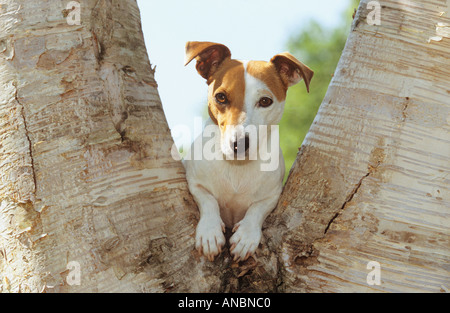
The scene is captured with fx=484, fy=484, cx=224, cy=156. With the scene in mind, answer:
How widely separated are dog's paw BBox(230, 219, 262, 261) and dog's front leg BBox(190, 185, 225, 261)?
83 mm

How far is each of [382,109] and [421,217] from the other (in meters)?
0.70

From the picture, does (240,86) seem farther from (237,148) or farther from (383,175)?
(383,175)

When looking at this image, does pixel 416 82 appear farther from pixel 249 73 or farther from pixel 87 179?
pixel 87 179

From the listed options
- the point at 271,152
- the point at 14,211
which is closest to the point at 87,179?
the point at 14,211

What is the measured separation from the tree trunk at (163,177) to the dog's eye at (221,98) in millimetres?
479

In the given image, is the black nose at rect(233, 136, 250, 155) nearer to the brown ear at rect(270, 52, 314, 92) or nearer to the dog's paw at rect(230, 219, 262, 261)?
the dog's paw at rect(230, 219, 262, 261)

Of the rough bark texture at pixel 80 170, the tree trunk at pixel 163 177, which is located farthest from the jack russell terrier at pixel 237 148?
the rough bark texture at pixel 80 170

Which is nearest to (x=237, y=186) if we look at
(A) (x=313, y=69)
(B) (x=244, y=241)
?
(B) (x=244, y=241)

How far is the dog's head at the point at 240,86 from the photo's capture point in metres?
3.18

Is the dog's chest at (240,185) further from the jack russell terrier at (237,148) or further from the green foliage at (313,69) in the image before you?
the green foliage at (313,69)

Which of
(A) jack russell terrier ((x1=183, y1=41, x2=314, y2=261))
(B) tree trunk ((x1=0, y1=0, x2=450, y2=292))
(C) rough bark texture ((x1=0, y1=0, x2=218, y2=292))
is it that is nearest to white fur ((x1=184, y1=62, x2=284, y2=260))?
(A) jack russell terrier ((x1=183, y1=41, x2=314, y2=261))

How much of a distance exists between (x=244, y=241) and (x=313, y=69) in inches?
449

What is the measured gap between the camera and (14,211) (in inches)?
112
